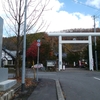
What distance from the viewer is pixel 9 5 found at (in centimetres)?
1452

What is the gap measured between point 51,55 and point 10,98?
44.9 meters

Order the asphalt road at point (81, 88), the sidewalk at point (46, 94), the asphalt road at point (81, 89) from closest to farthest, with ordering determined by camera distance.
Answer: the sidewalk at point (46, 94), the asphalt road at point (81, 89), the asphalt road at point (81, 88)

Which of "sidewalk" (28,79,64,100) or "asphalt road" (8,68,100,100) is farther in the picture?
"asphalt road" (8,68,100,100)

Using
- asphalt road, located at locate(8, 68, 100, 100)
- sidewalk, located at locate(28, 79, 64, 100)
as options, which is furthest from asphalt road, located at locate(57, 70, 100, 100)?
sidewalk, located at locate(28, 79, 64, 100)

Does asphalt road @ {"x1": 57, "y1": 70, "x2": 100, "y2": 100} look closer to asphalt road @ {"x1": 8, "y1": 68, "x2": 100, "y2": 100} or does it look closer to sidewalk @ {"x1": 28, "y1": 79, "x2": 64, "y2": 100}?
asphalt road @ {"x1": 8, "y1": 68, "x2": 100, "y2": 100}

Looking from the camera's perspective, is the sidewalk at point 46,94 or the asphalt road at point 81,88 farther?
the asphalt road at point 81,88

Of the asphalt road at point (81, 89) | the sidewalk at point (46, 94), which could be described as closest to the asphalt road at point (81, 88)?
the asphalt road at point (81, 89)

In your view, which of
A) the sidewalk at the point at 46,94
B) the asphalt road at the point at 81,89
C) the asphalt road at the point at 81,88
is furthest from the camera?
the asphalt road at the point at 81,88

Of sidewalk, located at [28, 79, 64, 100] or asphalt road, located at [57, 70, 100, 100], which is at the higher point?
sidewalk, located at [28, 79, 64, 100]

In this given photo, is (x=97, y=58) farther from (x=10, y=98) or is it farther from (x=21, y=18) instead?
(x=10, y=98)

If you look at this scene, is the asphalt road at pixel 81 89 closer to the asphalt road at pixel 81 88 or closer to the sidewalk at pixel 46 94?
the asphalt road at pixel 81 88

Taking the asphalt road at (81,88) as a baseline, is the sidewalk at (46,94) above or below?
above

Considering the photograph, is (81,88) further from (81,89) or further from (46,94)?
(46,94)

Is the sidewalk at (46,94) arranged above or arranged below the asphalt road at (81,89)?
above
